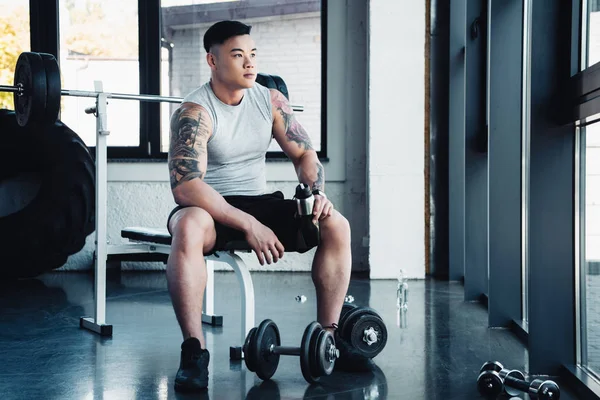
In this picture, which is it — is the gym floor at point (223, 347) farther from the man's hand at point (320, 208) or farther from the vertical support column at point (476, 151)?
the man's hand at point (320, 208)

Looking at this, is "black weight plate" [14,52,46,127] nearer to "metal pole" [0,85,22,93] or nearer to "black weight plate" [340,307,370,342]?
"metal pole" [0,85,22,93]

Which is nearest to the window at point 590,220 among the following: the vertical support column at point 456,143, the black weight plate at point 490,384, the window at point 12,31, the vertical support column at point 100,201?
the black weight plate at point 490,384

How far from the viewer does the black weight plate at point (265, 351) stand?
2.00 metres

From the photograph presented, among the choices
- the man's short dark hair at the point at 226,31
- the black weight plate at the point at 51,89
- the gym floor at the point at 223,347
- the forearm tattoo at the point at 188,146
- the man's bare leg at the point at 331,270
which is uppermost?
the man's short dark hair at the point at 226,31

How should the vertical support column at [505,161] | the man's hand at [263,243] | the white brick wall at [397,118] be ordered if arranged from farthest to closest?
the white brick wall at [397,118] → the vertical support column at [505,161] → the man's hand at [263,243]

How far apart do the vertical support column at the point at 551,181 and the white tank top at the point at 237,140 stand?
834 millimetres

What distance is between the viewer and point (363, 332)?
2.20 metres

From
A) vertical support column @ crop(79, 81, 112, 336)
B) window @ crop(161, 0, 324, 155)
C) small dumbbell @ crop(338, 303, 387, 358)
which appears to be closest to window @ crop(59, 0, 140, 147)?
window @ crop(161, 0, 324, 155)

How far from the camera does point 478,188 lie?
3.63 m

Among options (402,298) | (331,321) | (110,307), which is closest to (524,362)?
(331,321)

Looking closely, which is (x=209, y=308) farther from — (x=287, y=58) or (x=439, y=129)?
(x=287, y=58)

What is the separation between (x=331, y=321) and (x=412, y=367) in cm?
28

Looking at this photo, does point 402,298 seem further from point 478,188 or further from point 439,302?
point 478,188

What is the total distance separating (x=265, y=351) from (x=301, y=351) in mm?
133
